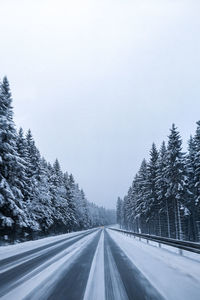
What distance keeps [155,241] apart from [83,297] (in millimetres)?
13526

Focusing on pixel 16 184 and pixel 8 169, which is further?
pixel 16 184

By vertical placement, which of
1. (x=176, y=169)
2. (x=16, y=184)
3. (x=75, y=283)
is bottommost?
(x=75, y=283)

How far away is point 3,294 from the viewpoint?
17.1 feet

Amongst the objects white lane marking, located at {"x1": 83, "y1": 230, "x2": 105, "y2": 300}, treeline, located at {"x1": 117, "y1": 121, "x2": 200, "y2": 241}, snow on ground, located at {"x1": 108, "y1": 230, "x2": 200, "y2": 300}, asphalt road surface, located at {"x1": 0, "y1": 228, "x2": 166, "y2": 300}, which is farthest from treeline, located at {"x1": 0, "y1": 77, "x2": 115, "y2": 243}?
treeline, located at {"x1": 117, "y1": 121, "x2": 200, "y2": 241}

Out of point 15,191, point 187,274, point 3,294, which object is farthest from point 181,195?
point 3,294

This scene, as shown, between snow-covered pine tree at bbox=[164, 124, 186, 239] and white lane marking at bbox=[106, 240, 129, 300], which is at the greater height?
snow-covered pine tree at bbox=[164, 124, 186, 239]

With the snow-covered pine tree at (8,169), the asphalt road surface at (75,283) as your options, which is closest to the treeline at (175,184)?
the snow-covered pine tree at (8,169)

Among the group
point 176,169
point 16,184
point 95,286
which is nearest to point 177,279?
point 95,286

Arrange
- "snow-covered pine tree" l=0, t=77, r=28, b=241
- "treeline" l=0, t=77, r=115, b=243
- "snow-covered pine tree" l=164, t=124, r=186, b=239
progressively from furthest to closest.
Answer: "snow-covered pine tree" l=164, t=124, r=186, b=239 < "treeline" l=0, t=77, r=115, b=243 < "snow-covered pine tree" l=0, t=77, r=28, b=241

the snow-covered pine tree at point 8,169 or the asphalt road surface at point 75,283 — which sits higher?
the snow-covered pine tree at point 8,169

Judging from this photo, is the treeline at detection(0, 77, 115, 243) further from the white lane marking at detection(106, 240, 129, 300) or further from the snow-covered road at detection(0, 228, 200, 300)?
the white lane marking at detection(106, 240, 129, 300)

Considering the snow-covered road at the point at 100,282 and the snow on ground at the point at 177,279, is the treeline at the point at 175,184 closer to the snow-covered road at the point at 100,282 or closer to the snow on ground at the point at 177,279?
the snow on ground at the point at 177,279

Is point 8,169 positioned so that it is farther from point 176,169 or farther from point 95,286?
point 176,169

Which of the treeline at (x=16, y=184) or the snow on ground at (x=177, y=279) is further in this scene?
the treeline at (x=16, y=184)
